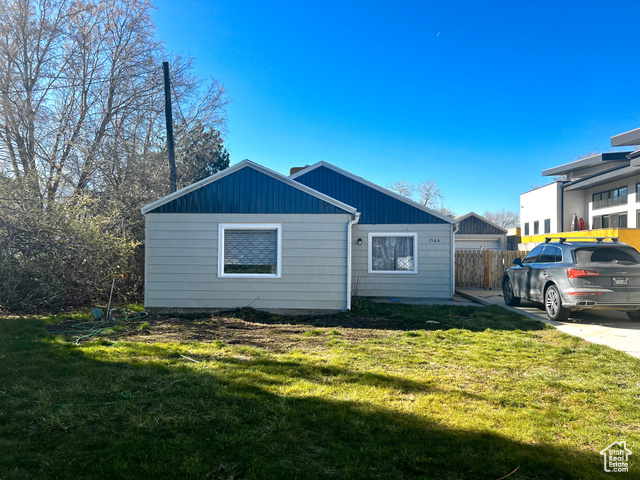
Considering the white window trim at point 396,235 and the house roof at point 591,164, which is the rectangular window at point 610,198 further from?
the white window trim at point 396,235

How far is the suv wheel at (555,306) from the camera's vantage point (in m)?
8.25

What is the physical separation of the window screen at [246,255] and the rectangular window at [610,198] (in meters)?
24.5

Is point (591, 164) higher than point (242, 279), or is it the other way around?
point (591, 164)

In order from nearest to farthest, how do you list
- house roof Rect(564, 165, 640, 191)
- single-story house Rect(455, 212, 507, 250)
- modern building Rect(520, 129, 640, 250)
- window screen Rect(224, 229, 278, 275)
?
window screen Rect(224, 229, 278, 275)
house roof Rect(564, 165, 640, 191)
modern building Rect(520, 129, 640, 250)
single-story house Rect(455, 212, 507, 250)

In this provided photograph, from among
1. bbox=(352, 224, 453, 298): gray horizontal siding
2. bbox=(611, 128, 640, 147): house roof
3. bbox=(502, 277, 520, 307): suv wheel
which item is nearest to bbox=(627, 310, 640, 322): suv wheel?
bbox=(502, 277, 520, 307): suv wheel

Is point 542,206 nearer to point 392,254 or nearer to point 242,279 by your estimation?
point 392,254

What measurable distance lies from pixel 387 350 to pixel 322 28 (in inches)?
484

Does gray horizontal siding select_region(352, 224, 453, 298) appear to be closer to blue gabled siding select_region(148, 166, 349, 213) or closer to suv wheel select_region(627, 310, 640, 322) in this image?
blue gabled siding select_region(148, 166, 349, 213)

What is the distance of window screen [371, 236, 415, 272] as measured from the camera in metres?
12.8

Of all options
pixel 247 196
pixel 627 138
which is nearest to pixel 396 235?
pixel 247 196

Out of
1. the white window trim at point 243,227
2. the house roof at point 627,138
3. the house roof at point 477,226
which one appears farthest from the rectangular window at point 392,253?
the house roof at point 477,226

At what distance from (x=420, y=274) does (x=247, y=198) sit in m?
6.14

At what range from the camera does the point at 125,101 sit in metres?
16.1

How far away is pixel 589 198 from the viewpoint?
2802 cm
